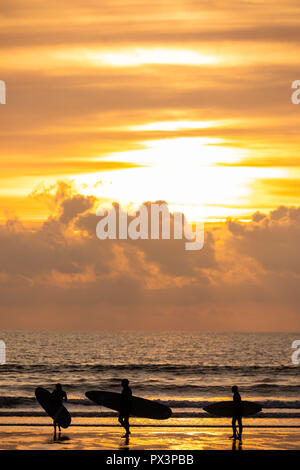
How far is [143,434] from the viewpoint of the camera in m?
29.5

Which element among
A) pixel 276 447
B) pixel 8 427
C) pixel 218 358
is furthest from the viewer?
pixel 218 358

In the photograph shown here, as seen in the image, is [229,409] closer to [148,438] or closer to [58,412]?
[148,438]

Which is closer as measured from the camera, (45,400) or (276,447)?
(276,447)

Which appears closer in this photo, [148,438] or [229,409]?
[148,438]

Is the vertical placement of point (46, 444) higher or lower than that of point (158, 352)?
lower

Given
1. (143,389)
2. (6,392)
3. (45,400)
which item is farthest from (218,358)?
(45,400)

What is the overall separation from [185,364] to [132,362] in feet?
27.6

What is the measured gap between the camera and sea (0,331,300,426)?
3912cm

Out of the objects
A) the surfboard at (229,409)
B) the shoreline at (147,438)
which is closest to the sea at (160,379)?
the surfboard at (229,409)

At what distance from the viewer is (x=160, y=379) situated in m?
75.2

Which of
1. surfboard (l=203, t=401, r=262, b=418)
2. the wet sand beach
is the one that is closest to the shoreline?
the wet sand beach

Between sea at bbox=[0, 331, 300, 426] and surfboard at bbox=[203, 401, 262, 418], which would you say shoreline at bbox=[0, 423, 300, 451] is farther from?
sea at bbox=[0, 331, 300, 426]

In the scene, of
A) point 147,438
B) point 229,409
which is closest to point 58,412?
point 147,438

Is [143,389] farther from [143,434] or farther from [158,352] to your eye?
[158,352]
